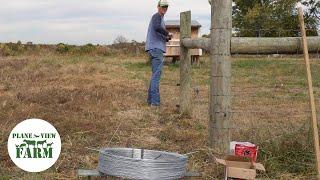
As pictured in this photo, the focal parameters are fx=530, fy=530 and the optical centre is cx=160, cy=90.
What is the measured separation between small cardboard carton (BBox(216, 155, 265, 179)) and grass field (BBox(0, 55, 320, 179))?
0.64 ft

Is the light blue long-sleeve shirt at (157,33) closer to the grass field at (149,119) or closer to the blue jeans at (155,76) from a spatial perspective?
the blue jeans at (155,76)

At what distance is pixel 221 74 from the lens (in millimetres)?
5023

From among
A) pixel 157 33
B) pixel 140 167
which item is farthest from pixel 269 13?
pixel 140 167

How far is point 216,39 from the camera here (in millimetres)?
5027

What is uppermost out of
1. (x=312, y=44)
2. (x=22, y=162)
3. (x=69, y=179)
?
(x=312, y=44)

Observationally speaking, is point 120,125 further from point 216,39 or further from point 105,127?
point 216,39

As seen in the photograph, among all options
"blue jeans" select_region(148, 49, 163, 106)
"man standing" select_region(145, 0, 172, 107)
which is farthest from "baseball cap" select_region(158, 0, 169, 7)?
"blue jeans" select_region(148, 49, 163, 106)

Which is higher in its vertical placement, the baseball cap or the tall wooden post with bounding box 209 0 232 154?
the baseball cap

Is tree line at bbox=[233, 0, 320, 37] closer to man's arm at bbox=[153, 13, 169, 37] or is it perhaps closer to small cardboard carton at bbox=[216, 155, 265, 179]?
man's arm at bbox=[153, 13, 169, 37]

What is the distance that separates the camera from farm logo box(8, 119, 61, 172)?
350 cm

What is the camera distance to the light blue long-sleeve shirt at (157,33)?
827cm

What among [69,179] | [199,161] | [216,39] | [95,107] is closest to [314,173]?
[199,161]

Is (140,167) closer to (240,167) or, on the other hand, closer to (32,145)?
(32,145)

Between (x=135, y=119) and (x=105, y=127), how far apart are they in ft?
2.86
